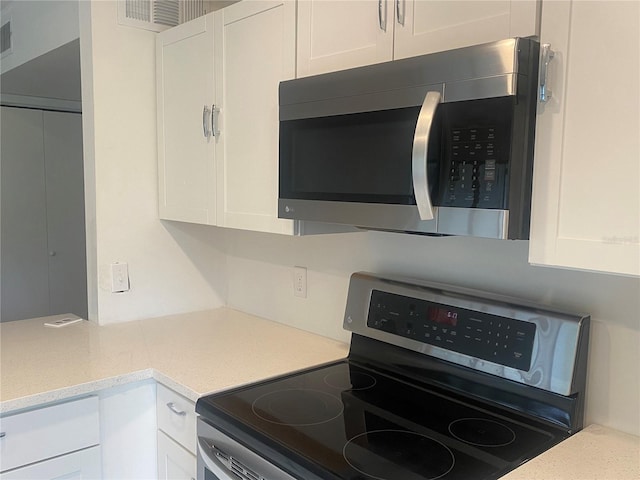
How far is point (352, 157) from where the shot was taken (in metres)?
1.45

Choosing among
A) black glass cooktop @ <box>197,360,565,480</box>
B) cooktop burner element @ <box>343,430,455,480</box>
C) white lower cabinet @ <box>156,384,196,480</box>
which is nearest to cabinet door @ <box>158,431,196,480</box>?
white lower cabinet @ <box>156,384,196,480</box>

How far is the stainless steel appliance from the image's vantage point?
4.08 feet

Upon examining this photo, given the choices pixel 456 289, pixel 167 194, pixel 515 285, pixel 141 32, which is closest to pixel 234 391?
pixel 456 289

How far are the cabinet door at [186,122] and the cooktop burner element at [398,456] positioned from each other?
1.06m

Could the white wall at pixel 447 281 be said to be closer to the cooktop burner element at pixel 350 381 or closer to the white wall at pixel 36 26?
the cooktop burner element at pixel 350 381

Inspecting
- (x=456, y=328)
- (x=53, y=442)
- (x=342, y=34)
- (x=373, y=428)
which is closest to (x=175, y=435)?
(x=53, y=442)

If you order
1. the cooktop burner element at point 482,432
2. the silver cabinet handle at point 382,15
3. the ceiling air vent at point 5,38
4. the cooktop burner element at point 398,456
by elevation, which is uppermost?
the ceiling air vent at point 5,38

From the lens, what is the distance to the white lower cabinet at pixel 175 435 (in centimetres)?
166

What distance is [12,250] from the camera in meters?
3.98

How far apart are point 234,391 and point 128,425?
46cm

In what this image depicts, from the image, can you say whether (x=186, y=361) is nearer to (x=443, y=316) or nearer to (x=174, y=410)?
(x=174, y=410)

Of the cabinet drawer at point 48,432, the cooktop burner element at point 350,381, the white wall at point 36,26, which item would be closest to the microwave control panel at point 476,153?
the cooktop burner element at point 350,381

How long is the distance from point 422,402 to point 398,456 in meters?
0.32

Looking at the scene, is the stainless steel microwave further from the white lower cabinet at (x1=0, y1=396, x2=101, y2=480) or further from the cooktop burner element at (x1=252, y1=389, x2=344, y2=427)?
the white lower cabinet at (x1=0, y1=396, x2=101, y2=480)
